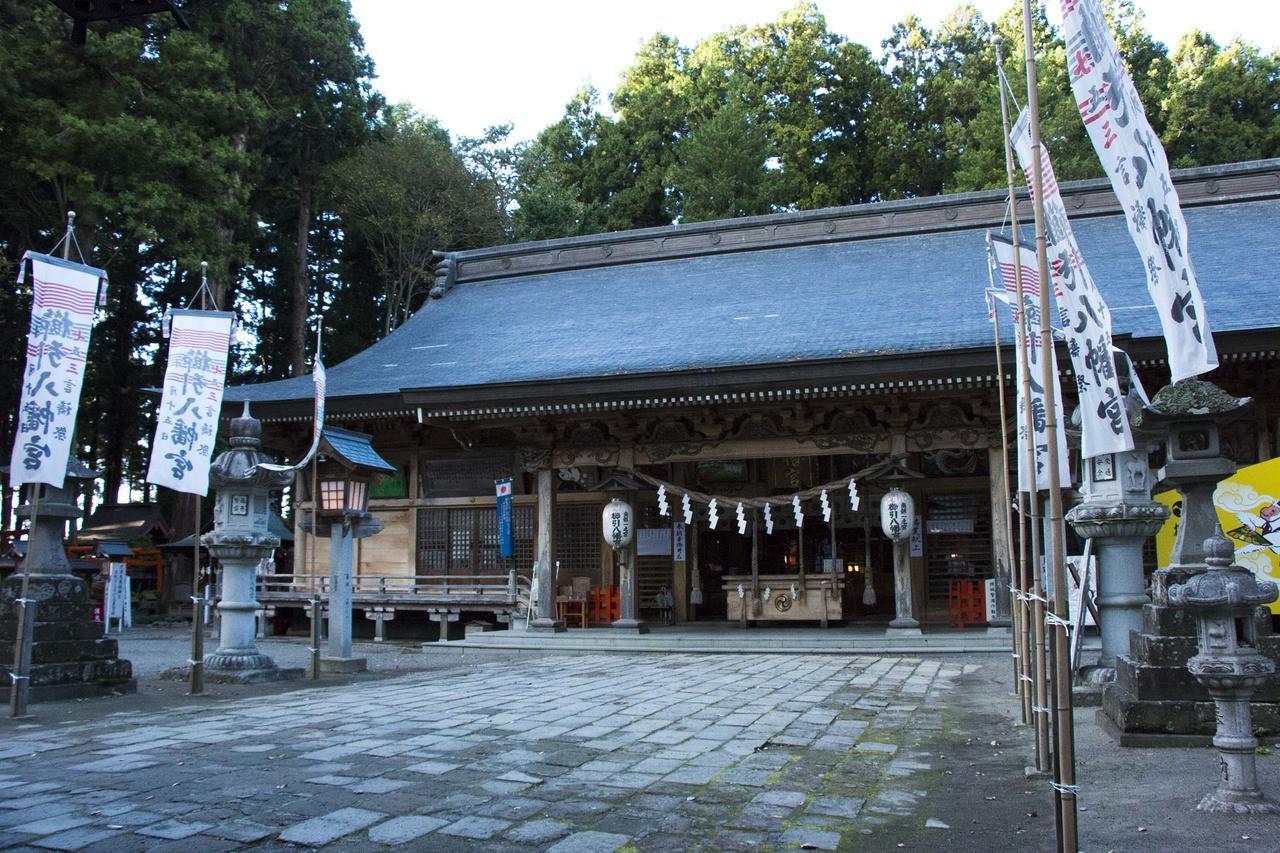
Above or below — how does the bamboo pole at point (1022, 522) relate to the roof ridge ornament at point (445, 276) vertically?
below

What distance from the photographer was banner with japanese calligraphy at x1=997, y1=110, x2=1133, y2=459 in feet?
16.6

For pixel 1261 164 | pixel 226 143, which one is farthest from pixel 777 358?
pixel 226 143

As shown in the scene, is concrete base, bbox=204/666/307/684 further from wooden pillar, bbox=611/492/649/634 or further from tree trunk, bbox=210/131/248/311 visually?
tree trunk, bbox=210/131/248/311

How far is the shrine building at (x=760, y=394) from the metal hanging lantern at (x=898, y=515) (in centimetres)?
41

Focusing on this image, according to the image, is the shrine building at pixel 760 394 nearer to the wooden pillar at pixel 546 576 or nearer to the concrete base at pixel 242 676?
the wooden pillar at pixel 546 576

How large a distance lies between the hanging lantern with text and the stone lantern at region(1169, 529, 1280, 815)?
976cm

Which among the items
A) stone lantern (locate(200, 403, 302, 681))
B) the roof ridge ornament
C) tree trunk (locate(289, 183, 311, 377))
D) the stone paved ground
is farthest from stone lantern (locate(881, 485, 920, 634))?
tree trunk (locate(289, 183, 311, 377))

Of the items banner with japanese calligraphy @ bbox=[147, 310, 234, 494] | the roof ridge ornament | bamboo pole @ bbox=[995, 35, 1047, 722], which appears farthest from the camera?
the roof ridge ornament

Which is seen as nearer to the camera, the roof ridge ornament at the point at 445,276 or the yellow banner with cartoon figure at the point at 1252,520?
the yellow banner with cartoon figure at the point at 1252,520

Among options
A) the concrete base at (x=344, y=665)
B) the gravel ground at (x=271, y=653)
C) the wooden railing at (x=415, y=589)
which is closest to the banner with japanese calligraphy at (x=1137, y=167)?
the concrete base at (x=344, y=665)

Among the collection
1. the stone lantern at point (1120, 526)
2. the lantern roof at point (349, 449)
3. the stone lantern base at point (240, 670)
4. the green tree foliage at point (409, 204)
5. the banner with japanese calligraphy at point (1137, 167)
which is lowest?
the stone lantern base at point (240, 670)

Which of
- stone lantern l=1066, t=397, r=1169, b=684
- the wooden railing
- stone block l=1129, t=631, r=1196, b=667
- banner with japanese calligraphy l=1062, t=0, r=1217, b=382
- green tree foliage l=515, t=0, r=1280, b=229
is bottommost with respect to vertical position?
the wooden railing

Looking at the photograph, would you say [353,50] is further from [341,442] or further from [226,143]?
[341,442]

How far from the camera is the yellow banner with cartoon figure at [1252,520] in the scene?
9430mm
